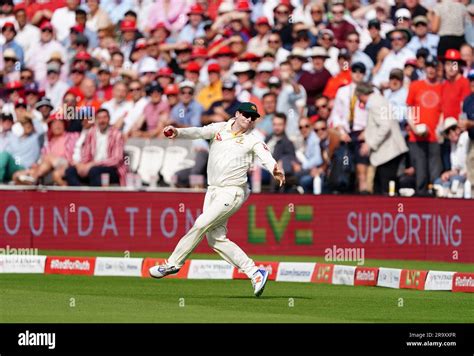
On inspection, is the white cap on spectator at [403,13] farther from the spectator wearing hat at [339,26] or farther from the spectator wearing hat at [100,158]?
the spectator wearing hat at [100,158]

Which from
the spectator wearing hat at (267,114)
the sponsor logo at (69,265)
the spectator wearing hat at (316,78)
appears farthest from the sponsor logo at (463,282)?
the spectator wearing hat at (316,78)

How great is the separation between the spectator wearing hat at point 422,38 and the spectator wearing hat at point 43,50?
6.64 metres

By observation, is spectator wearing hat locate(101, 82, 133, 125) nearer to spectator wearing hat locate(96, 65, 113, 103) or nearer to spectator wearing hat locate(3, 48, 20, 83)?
spectator wearing hat locate(96, 65, 113, 103)

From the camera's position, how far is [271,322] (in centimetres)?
1393

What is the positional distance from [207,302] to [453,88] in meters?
8.30

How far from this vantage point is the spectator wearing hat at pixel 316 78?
2528 cm

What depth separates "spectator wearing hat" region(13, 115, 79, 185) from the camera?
24.6 m

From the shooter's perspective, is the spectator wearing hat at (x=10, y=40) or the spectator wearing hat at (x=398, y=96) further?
the spectator wearing hat at (x=10, y=40)

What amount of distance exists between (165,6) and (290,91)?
438 cm

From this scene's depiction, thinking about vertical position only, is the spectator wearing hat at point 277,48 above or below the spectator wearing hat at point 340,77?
above

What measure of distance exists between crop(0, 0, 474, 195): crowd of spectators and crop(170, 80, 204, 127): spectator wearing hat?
23 millimetres

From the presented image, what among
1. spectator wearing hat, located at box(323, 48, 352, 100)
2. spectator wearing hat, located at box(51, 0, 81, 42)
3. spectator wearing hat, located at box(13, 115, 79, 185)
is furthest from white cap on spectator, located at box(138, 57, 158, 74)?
spectator wearing hat, located at box(323, 48, 352, 100)

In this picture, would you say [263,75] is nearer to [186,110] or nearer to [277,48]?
[277,48]
